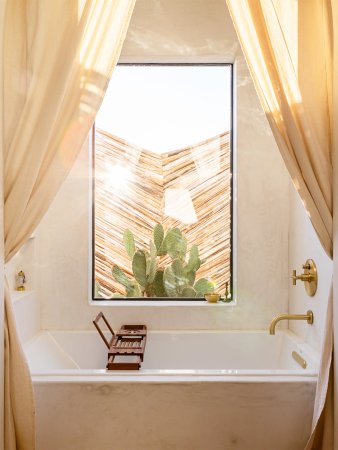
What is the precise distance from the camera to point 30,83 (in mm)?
2088

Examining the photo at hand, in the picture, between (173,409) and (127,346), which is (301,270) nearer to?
(127,346)

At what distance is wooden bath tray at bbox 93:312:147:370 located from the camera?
2.43m

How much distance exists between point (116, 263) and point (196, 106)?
137 centimetres

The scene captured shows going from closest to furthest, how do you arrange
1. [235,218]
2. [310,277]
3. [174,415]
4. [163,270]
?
[174,415], [310,277], [235,218], [163,270]

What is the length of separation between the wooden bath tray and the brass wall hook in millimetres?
974

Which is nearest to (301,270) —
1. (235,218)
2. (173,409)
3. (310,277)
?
(310,277)

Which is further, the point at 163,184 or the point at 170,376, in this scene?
the point at 163,184

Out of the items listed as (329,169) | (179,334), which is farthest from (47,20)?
(179,334)

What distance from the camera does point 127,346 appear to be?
110 inches

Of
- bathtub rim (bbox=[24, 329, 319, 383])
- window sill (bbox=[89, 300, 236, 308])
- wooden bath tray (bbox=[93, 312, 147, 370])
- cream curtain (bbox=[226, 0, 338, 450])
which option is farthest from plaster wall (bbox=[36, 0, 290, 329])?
cream curtain (bbox=[226, 0, 338, 450])

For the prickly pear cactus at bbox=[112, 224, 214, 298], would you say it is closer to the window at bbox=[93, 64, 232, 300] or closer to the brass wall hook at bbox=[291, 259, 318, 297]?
the window at bbox=[93, 64, 232, 300]

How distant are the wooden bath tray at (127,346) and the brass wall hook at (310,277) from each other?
97 cm

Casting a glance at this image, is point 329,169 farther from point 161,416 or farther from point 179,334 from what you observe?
point 179,334

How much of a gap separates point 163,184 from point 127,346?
1.39m
